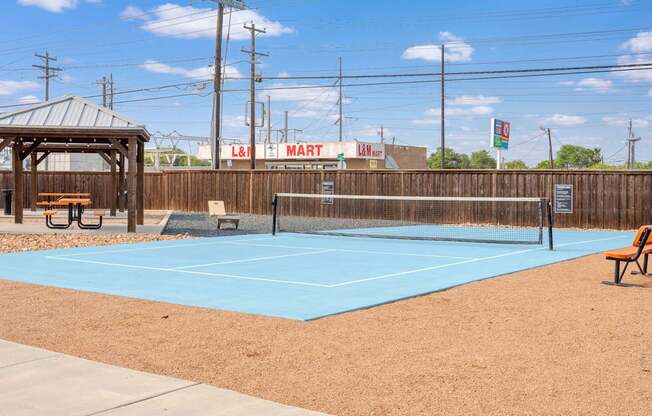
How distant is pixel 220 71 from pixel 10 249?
25.0 meters

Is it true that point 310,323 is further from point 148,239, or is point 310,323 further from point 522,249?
point 148,239

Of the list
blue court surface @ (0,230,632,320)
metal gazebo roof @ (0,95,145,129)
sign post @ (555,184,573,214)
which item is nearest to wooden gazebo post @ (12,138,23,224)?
metal gazebo roof @ (0,95,145,129)

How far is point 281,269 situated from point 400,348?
22.9 ft

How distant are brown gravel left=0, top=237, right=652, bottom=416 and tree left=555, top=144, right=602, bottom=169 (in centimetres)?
15430

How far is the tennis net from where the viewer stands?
2598 cm

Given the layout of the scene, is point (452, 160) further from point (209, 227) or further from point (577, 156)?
point (209, 227)

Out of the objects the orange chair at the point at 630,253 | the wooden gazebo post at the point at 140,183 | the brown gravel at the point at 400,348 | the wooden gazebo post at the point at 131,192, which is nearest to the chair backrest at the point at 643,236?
the orange chair at the point at 630,253

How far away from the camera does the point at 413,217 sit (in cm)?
3234

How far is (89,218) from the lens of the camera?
3122 cm

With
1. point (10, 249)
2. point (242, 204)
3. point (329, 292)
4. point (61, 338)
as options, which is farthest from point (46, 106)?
point (61, 338)

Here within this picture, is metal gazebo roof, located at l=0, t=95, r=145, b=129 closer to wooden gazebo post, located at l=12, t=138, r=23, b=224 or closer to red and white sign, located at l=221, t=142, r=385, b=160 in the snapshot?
wooden gazebo post, located at l=12, t=138, r=23, b=224

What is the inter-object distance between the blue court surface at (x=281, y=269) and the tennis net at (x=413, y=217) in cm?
442

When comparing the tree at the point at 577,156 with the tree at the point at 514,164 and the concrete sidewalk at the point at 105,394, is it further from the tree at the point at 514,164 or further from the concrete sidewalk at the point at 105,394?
the concrete sidewalk at the point at 105,394

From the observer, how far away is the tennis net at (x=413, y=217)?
26.0m
